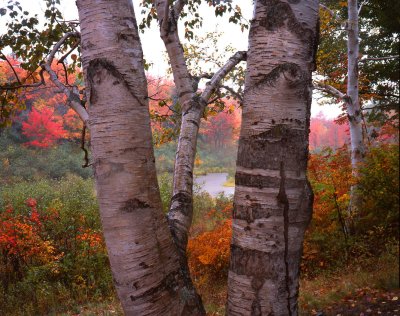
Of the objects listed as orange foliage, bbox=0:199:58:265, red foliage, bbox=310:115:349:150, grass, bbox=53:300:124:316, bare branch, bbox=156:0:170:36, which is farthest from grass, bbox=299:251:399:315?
red foliage, bbox=310:115:349:150

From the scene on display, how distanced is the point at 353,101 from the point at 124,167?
6.27 m

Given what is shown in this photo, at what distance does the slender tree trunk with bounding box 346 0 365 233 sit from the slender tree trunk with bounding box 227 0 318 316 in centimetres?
584

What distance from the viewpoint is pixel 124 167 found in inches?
43.8

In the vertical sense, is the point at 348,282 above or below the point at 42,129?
below

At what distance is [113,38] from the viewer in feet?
3.75

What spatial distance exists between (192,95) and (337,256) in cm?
540

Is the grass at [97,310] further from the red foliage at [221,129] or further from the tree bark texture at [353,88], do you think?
the red foliage at [221,129]

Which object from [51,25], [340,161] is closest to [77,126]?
[340,161]

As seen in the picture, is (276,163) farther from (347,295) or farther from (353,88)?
(353,88)

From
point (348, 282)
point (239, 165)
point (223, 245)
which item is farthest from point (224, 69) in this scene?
point (223, 245)

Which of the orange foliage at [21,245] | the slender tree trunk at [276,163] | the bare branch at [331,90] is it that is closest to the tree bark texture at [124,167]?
the slender tree trunk at [276,163]

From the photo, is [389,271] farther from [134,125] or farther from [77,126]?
[77,126]

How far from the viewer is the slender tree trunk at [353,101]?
608 cm

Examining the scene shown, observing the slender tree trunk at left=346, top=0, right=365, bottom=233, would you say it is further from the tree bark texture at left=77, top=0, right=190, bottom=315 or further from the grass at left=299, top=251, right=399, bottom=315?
the tree bark texture at left=77, top=0, right=190, bottom=315
